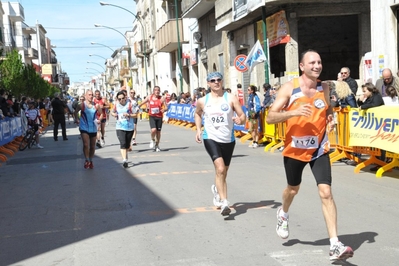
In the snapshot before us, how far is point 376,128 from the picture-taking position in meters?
11.0

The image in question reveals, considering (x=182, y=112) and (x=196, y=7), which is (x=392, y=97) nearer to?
(x=182, y=112)

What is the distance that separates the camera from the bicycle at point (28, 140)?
2051 centimetres

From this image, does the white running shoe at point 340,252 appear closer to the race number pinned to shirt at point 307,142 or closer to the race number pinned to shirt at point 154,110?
the race number pinned to shirt at point 307,142

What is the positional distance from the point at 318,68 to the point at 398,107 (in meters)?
5.39

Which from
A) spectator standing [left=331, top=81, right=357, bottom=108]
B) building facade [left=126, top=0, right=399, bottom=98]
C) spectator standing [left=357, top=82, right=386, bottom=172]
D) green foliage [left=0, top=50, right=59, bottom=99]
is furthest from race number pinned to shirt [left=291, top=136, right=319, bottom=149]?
green foliage [left=0, top=50, right=59, bottom=99]

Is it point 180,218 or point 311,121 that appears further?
point 180,218

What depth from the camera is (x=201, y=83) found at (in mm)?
39875

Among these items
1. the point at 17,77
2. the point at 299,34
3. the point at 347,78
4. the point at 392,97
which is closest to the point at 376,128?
the point at 392,97

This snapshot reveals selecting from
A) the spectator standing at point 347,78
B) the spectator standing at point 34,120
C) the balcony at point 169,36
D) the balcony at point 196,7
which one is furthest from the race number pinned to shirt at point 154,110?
the balcony at point 169,36

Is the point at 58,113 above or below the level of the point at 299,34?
below

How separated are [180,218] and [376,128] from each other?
5014 millimetres

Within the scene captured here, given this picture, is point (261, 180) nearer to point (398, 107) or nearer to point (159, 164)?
point (398, 107)

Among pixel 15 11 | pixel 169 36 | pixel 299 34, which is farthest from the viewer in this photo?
pixel 15 11

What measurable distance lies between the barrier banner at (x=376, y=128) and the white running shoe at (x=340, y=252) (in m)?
5.50
